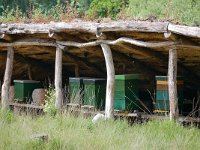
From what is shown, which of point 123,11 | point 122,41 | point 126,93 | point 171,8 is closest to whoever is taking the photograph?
point 122,41

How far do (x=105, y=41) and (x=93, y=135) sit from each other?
3.05 meters

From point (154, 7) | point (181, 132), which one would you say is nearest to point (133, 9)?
point (154, 7)

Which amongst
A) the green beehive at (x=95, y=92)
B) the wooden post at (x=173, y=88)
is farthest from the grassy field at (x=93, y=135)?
the green beehive at (x=95, y=92)

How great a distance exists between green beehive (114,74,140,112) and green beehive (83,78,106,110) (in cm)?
65

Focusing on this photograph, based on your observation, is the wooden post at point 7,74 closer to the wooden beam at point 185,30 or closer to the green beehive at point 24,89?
the green beehive at point 24,89

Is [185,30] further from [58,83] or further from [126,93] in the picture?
[58,83]

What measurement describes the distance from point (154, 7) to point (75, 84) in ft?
22.5

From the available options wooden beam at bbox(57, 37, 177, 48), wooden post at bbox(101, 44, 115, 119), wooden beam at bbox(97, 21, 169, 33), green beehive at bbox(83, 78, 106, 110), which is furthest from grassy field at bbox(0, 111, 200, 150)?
wooden beam at bbox(97, 21, 169, 33)

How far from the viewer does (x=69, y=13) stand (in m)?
12.3

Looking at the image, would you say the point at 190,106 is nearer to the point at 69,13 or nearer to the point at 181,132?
the point at 181,132

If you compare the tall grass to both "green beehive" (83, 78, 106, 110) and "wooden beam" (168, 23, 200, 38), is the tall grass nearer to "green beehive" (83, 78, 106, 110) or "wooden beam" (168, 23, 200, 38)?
"green beehive" (83, 78, 106, 110)

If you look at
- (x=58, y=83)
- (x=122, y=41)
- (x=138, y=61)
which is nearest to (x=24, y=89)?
(x=58, y=83)

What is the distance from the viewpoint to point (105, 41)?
11.2 metres

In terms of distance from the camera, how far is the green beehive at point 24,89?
14156 mm
